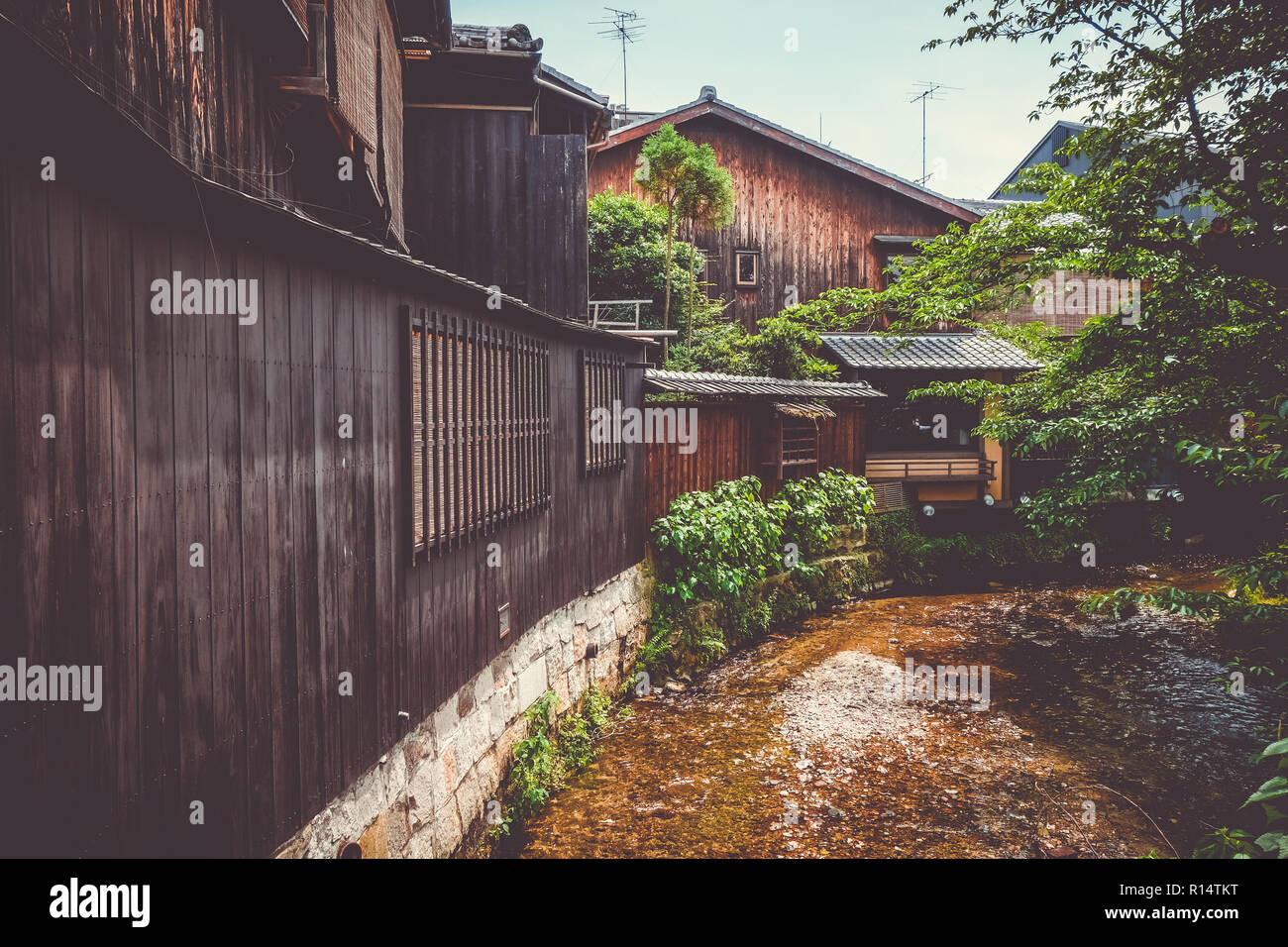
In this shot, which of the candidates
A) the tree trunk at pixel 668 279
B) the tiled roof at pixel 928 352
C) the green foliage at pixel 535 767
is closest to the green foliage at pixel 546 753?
the green foliage at pixel 535 767

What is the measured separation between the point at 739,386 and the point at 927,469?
8094mm

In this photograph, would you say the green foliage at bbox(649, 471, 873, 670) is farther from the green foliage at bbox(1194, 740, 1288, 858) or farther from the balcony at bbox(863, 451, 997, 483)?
the green foliage at bbox(1194, 740, 1288, 858)

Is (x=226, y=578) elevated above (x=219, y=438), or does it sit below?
below

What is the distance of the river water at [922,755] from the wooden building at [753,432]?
3.33m

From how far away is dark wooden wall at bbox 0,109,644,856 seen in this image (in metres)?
2.67

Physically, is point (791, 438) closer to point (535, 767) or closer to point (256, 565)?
point (535, 767)

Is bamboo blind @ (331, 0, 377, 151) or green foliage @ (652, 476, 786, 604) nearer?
bamboo blind @ (331, 0, 377, 151)

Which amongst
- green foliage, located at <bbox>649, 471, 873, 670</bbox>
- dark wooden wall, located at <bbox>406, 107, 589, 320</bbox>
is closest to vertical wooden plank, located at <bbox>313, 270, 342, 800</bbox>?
green foliage, located at <bbox>649, 471, 873, 670</bbox>

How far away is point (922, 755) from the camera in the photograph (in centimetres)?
986

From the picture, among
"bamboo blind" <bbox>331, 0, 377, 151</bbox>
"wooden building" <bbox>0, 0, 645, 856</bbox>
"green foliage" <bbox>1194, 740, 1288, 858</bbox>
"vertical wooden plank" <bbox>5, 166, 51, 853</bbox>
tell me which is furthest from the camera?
"bamboo blind" <bbox>331, 0, 377, 151</bbox>

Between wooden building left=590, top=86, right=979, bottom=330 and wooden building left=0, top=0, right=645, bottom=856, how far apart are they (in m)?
16.8

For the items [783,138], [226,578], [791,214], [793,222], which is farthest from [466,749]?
[783,138]

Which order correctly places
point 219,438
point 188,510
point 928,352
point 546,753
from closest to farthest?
point 188,510, point 219,438, point 546,753, point 928,352

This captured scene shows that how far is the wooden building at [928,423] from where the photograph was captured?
20609mm
